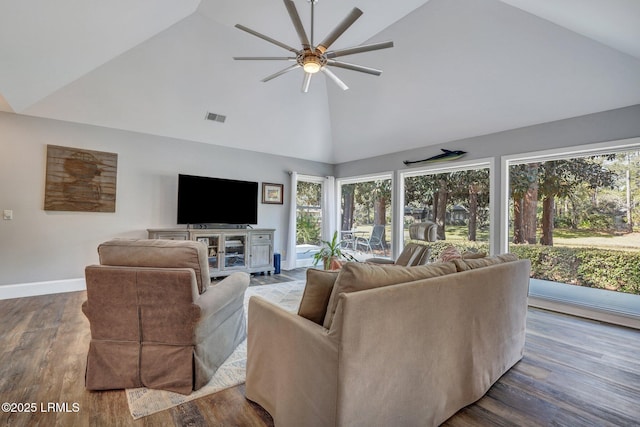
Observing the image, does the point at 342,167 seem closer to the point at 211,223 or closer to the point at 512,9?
the point at 211,223

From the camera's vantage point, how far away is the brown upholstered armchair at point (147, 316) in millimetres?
1821

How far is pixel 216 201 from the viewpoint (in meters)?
5.29

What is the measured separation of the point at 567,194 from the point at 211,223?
→ 17.8 ft

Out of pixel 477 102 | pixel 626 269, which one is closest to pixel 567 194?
pixel 626 269

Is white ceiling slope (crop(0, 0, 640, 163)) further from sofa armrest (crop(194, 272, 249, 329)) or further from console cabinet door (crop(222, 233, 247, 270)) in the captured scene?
sofa armrest (crop(194, 272, 249, 329))

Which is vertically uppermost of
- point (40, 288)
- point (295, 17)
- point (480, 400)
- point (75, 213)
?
point (295, 17)

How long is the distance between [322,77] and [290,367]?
480 cm

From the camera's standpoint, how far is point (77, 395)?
1860mm

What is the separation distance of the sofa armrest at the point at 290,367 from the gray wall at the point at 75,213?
3.89 m

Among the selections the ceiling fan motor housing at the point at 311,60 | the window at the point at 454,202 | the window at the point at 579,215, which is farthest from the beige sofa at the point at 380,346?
the window at the point at 454,202

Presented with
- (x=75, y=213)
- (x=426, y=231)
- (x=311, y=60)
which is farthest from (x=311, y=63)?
(x=75, y=213)

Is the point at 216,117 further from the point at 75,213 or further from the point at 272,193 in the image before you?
the point at 75,213

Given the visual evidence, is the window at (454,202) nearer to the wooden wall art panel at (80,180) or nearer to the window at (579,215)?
the window at (579,215)

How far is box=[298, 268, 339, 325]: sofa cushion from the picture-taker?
1.58m
